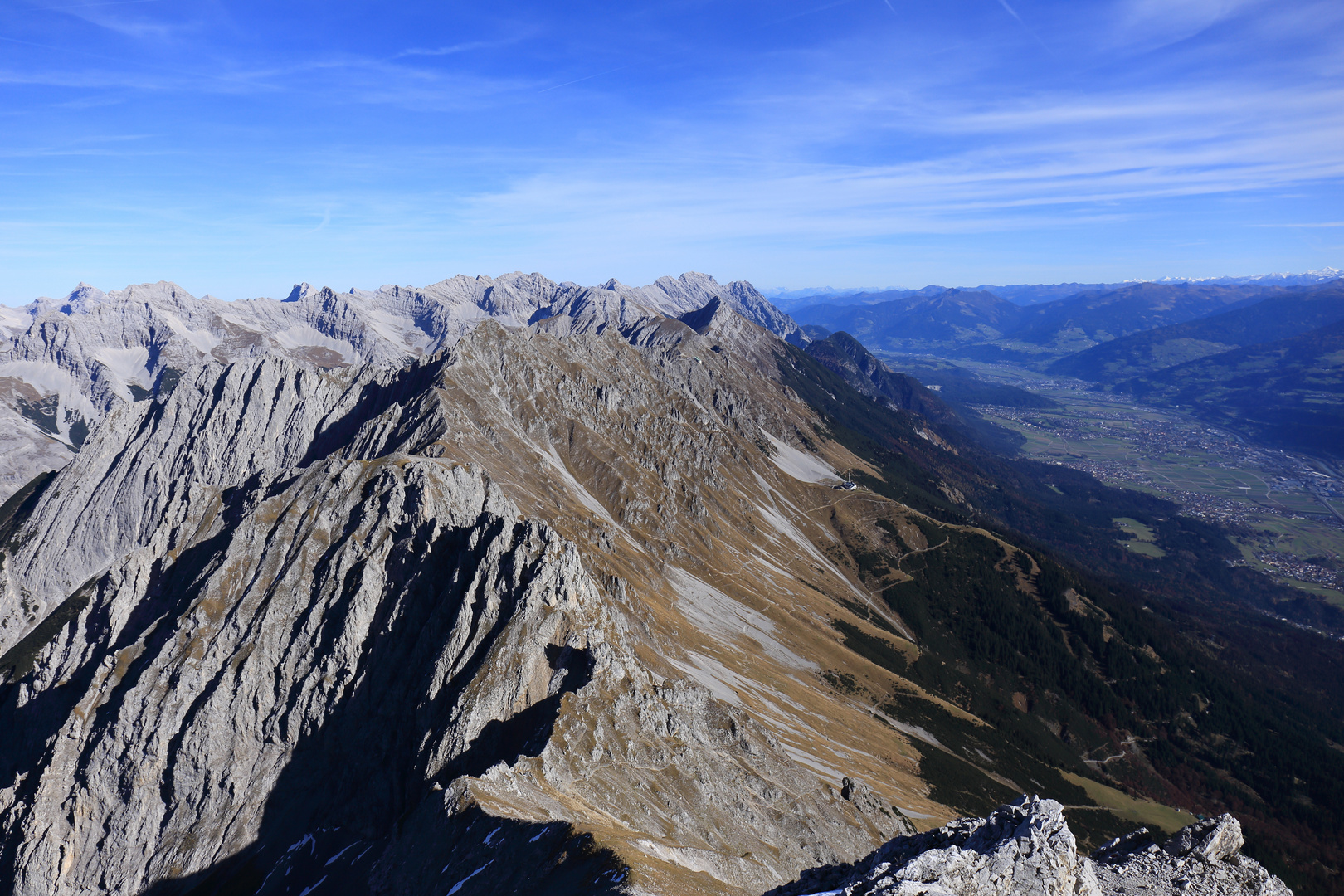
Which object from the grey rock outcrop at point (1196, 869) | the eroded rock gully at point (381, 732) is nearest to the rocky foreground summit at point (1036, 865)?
the grey rock outcrop at point (1196, 869)

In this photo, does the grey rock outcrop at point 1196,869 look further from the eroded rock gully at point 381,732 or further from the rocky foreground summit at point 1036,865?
the eroded rock gully at point 381,732

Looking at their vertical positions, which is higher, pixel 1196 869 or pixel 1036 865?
pixel 1036 865

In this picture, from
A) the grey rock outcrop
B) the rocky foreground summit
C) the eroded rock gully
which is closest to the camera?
the rocky foreground summit

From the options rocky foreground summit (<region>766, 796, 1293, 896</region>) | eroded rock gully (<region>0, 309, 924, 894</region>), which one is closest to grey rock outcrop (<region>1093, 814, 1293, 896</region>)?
rocky foreground summit (<region>766, 796, 1293, 896</region>)

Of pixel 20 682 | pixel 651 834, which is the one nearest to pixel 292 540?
pixel 20 682

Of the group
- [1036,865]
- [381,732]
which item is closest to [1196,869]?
[1036,865]

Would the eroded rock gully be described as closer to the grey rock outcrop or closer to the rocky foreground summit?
the rocky foreground summit

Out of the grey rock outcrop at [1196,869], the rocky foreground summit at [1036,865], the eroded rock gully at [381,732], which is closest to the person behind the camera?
the rocky foreground summit at [1036,865]

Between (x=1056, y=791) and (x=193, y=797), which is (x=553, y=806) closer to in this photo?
(x=193, y=797)

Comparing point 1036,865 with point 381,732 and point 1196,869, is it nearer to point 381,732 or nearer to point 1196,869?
point 1196,869
